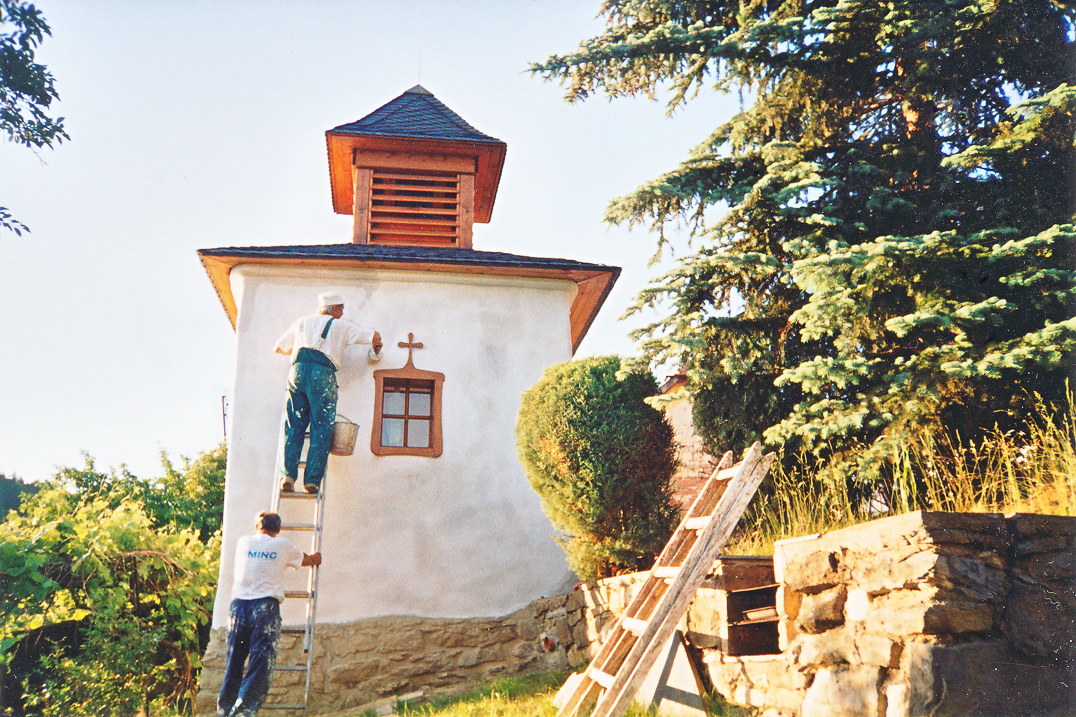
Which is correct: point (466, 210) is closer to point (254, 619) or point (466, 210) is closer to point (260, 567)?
point (260, 567)

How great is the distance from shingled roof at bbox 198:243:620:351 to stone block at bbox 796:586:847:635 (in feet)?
21.4

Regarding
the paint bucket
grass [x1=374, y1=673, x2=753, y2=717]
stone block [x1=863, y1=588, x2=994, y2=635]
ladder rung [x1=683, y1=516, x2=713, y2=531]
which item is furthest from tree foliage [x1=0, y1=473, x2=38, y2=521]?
stone block [x1=863, y1=588, x2=994, y2=635]

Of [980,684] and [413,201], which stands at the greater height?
[413,201]

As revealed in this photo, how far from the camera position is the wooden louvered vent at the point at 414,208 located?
1220cm

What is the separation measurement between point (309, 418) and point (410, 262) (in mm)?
2482

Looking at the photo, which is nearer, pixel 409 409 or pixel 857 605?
pixel 857 605

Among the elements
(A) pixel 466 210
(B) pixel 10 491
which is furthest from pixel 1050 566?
(B) pixel 10 491

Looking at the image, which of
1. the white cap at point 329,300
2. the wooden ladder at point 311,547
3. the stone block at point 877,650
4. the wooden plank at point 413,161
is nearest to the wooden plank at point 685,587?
the stone block at point 877,650

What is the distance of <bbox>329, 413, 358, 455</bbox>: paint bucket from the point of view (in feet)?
29.5

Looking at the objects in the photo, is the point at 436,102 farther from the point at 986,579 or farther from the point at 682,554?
the point at 986,579

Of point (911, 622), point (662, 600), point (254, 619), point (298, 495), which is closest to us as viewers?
point (911, 622)

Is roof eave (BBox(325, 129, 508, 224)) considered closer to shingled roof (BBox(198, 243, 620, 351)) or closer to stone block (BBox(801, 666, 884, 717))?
shingled roof (BBox(198, 243, 620, 351))

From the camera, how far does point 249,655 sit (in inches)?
260

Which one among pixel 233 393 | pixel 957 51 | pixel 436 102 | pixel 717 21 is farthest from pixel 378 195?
pixel 957 51
